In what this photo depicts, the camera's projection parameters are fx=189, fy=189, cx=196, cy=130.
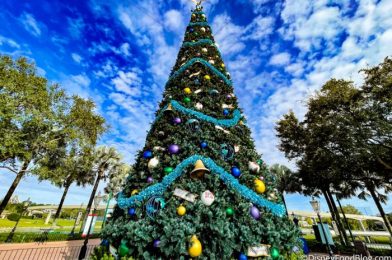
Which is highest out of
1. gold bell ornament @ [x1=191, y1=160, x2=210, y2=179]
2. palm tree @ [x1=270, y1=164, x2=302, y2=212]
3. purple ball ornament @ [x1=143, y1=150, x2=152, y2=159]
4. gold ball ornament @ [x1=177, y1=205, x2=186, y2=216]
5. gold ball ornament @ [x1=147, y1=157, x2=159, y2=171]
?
palm tree @ [x1=270, y1=164, x2=302, y2=212]

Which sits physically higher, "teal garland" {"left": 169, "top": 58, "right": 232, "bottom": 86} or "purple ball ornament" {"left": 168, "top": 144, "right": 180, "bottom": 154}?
"teal garland" {"left": 169, "top": 58, "right": 232, "bottom": 86}

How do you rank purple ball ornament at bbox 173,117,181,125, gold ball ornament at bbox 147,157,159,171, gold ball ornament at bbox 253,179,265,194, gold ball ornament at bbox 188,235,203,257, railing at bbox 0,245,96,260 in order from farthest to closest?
railing at bbox 0,245,96,260 < purple ball ornament at bbox 173,117,181,125 < gold ball ornament at bbox 147,157,159,171 < gold ball ornament at bbox 253,179,265,194 < gold ball ornament at bbox 188,235,203,257

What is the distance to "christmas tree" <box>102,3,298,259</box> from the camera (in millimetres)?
2961

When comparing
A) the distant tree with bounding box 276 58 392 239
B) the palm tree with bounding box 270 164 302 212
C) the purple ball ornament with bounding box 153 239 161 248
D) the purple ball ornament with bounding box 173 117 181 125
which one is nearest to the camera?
the purple ball ornament with bounding box 153 239 161 248

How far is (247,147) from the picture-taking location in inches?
182

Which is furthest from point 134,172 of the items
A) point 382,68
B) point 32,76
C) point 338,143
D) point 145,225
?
point 32,76

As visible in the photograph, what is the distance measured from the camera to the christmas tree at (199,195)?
9.71 ft

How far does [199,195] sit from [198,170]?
0.44 m

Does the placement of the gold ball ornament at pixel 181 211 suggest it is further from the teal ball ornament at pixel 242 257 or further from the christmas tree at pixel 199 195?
the teal ball ornament at pixel 242 257

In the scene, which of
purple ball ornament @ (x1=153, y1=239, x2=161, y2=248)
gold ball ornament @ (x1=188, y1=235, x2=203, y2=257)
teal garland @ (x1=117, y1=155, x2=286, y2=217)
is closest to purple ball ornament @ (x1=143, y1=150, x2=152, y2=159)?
teal garland @ (x1=117, y1=155, x2=286, y2=217)

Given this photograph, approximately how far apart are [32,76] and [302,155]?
22.8 m

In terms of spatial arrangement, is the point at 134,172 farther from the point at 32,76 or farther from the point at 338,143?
the point at 32,76

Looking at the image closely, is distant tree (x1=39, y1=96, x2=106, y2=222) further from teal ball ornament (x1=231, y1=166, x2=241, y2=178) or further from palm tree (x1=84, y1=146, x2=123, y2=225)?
teal ball ornament (x1=231, y1=166, x2=241, y2=178)

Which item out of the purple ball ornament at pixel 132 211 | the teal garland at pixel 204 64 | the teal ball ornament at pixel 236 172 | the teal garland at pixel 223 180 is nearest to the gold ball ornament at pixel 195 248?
the teal garland at pixel 223 180
